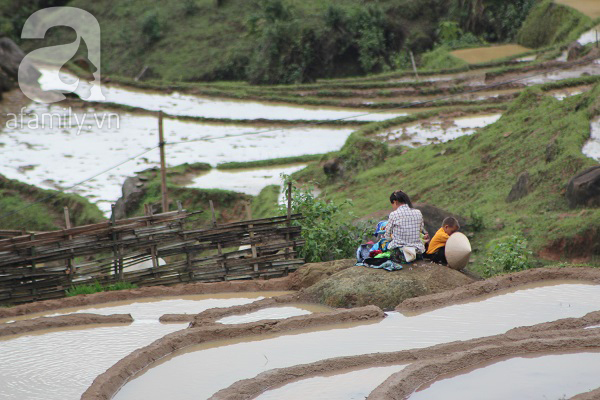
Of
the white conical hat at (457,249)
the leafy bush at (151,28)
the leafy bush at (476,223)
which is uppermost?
the leafy bush at (151,28)

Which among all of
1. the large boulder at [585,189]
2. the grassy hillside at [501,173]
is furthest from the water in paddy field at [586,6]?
the large boulder at [585,189]

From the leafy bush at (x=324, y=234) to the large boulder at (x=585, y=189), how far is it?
256cm

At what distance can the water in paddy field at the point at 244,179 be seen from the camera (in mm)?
16734

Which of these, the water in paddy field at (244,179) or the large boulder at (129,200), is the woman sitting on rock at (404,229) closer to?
the water in paddy field at (244,179)

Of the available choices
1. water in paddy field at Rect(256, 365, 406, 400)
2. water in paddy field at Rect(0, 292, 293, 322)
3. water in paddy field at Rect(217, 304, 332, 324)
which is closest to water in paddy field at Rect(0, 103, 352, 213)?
water in paddy field at Rect(0, 292, 293, 322)

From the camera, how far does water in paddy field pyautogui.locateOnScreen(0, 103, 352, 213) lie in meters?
18.1

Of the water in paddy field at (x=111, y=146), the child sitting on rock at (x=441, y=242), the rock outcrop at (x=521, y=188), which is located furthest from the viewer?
the water in paddy field at (x=111, y=146)

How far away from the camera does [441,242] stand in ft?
30.7

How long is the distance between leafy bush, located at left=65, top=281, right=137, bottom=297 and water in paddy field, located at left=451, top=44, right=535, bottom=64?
17.4m

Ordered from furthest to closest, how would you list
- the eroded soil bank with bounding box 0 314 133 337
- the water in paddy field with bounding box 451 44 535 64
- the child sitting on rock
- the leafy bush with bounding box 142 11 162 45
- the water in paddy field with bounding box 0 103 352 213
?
1. the leafy bush with bounding box 142 11 162 45
2. the water in paddy field with bounding box 451 44 535 64
3. the water in paddy field with bounding box 0 103 352 213
4. the child sitting on rock
5. the eroded soil bank with bounding box 0 314 133 337

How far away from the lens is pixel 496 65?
24156 mm

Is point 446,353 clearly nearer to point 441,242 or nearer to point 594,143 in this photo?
point 441,242

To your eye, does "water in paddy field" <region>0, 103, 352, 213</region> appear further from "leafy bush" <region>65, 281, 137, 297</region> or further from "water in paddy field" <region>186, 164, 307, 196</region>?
→ "leafy bush" <region>65, 281, 137, 297</region>

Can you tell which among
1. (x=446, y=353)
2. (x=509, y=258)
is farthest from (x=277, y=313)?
(x=509, y=258)
